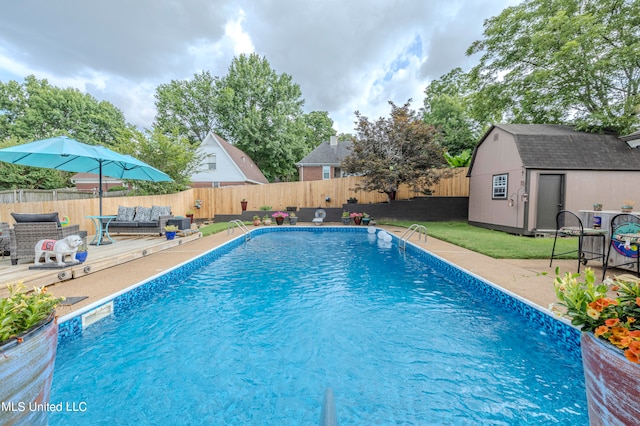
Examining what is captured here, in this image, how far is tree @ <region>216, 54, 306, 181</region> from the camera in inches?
984

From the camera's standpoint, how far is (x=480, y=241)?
8.38 metres

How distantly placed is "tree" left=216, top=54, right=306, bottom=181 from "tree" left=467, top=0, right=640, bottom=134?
15.5 metres

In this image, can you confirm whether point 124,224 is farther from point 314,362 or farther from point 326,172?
point 326,172

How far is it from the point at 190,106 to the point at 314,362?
29283 millimetres

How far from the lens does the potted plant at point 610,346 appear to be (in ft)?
4.00

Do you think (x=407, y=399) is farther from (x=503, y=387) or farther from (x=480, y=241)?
(x=480, y=241)

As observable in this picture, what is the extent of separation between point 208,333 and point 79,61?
1921 centimetres

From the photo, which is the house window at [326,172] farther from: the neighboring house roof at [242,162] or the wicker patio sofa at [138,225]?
the wicker patio sofa at [138,225]

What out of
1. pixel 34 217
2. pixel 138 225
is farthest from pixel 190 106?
pixel 34 217

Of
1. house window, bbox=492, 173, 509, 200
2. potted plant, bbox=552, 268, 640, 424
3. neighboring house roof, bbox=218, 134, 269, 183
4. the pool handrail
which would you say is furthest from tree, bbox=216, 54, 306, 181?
potted plant, bbox=552, 268, 640, 424

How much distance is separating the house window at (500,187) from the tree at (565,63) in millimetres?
3745

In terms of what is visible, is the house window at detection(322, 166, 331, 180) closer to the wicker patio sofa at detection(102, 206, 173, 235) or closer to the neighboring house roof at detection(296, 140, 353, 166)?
the neighboring house roof at detection(296, 140, 353, 166)

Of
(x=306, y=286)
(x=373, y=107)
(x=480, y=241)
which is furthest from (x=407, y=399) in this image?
(x=373, y=107)

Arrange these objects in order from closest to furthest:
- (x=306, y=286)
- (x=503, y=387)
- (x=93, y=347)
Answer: (x=503, y=387)
(x=93, y=347)
(x=306, y=286)
